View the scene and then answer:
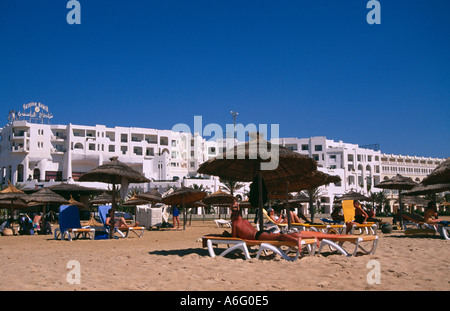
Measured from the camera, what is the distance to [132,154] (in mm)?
68562

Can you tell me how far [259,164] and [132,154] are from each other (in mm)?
62648

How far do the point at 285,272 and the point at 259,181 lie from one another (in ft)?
9.46

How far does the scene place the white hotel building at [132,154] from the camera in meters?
62.4

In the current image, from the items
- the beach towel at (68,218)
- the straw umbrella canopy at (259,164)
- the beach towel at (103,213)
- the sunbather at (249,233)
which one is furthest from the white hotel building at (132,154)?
the sunbather at (249,233)

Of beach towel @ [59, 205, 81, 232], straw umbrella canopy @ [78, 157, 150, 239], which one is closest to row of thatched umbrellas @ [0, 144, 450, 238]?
straw umbrella canopy @ [78, 157, 150, 239]

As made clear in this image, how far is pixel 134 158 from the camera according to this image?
6575 centimetres

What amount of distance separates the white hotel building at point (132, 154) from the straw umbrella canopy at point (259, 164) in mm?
42464

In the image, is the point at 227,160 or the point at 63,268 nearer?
the point at 63,268

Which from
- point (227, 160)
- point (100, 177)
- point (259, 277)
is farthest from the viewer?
point (100, 177)
